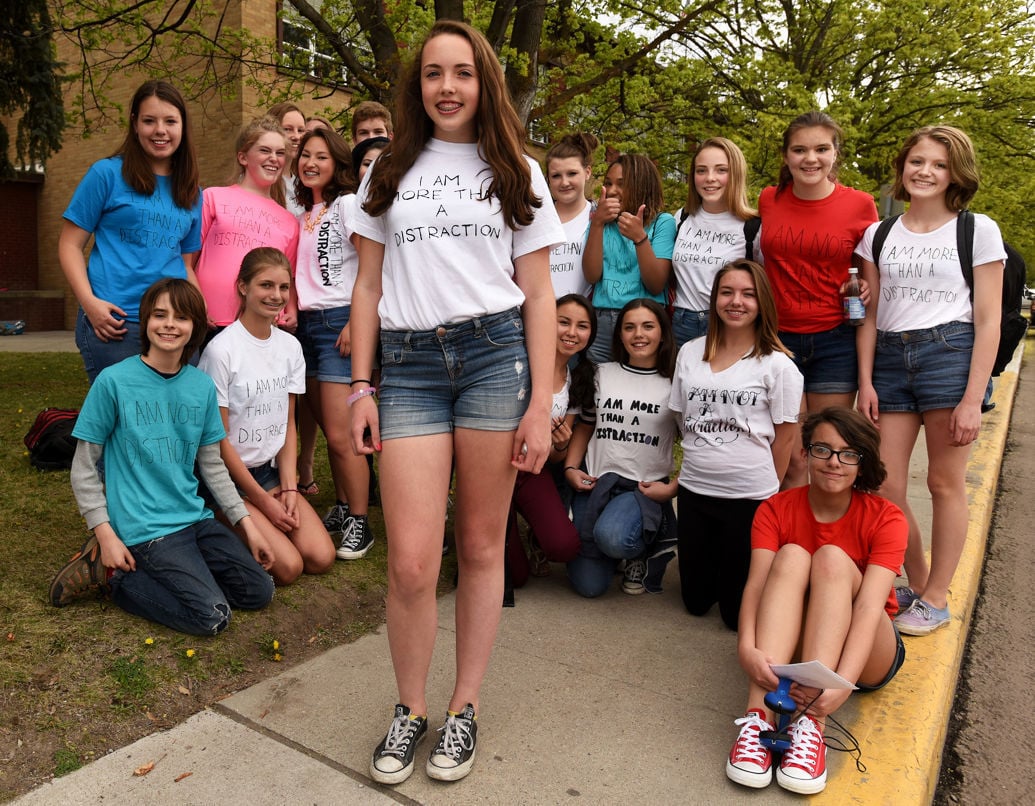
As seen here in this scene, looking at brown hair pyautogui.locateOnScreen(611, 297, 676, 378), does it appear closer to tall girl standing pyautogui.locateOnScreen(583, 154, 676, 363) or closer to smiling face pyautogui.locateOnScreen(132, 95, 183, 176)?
tall girl standing pyautogui.locateOnScreen(583, 154, 676, 363)

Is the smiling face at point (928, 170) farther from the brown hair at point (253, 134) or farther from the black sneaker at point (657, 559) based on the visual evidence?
the brown hair at point (253, 134)

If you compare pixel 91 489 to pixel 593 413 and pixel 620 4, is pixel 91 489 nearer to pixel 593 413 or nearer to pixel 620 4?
pixel 593 413

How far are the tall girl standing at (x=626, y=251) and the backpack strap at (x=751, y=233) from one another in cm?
40

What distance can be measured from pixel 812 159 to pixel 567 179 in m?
1.24

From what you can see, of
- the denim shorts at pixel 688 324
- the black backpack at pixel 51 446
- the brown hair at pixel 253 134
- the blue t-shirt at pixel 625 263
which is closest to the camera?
the brown hair at pixel 253 134

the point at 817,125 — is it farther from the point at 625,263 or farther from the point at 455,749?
the point at 455,749

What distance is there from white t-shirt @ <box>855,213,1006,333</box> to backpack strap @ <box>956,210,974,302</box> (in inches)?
0.5

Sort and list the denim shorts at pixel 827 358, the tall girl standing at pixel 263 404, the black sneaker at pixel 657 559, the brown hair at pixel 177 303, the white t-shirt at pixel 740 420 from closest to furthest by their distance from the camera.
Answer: the brown hair at pixel 177 303 → the white t-shirt at pixel 740 420 → the tall girl standing at pixel 263 404 → the denim shorts at pixel 827 358 → the black sneaker at pixel 657 559

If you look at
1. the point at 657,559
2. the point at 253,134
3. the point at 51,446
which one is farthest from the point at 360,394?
the point at 51,446

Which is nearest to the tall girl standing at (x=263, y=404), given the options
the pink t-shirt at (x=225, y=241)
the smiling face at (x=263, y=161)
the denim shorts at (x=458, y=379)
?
the pink t-shirt at (x=225, y=241)

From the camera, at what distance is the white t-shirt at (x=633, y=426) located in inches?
160

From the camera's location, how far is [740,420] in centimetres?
367

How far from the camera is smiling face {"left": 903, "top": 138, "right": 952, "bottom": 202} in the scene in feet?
11.6

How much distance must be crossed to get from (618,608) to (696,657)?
0.57m
